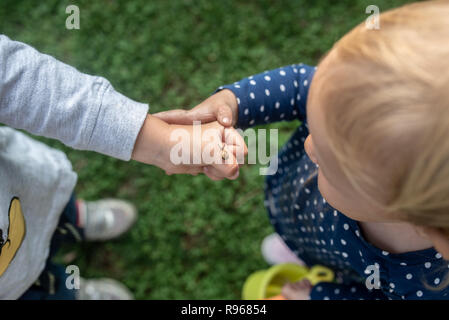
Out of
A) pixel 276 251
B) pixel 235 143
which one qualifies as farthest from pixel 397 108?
pixel 276 251

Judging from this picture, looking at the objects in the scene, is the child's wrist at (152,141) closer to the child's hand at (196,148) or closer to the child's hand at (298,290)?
the child's hand at (196,148)

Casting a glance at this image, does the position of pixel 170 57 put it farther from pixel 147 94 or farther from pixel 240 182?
pixel 240 182

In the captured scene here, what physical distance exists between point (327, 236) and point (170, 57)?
91 cm

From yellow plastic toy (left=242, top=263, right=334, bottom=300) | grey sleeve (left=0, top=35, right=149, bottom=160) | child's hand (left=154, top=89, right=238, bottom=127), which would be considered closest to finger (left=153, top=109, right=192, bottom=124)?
child's hand (left=154, top=89, right=238, bottom=127)

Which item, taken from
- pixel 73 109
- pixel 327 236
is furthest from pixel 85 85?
pixel 327 236

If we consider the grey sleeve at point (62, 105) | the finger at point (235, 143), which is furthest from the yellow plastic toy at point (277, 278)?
the grey sleeve at point (62, 105)

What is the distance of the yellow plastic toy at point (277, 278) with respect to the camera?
1177 mm

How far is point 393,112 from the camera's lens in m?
0.45

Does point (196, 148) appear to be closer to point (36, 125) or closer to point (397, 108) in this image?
point (36, 125)

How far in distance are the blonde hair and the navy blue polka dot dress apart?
24 cm

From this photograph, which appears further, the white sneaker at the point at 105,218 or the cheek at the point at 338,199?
the white sneaker at the point at 105,218

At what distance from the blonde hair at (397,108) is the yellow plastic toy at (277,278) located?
698mm

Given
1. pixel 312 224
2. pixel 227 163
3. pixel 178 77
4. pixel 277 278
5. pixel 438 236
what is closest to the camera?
pixel 438 236

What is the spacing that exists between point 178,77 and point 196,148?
28.9 inches
